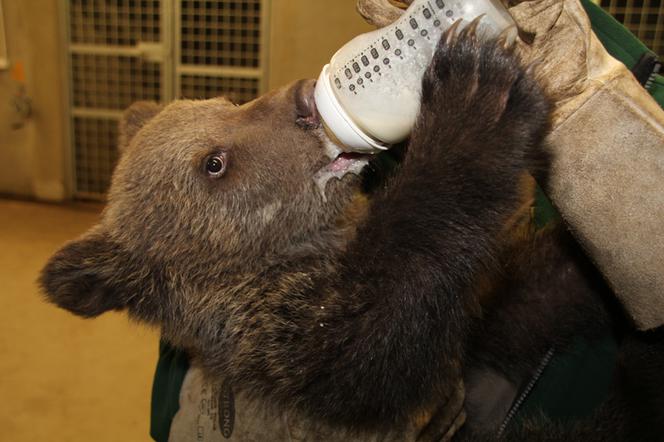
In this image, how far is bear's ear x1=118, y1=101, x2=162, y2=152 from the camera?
2.48 meters

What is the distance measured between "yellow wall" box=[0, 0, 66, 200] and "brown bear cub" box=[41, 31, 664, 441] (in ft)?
20.5

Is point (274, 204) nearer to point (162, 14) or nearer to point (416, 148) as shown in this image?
point (416, 148)

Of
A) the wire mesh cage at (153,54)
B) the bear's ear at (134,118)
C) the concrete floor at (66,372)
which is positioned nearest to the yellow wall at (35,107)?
the wire mesh cage at (153,54)

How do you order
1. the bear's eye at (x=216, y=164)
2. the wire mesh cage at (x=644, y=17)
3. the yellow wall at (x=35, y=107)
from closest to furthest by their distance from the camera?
the bear's eye at (x=216, y=164)
the wire mesh cage at (x=644, y=17)
the yellow wall at (x=35, y=107)

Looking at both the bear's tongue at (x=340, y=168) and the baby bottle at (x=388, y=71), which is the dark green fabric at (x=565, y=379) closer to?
the bear's tongue at (x=340, y=168)

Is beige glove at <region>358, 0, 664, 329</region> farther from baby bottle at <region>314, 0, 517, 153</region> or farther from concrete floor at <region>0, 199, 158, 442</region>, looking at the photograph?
concrete floor at <region>0, 199, 158, 442</region>

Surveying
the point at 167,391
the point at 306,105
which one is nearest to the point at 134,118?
the point at 306,105

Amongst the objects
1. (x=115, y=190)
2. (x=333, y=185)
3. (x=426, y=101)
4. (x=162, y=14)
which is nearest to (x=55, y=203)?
(x=162, y=14)

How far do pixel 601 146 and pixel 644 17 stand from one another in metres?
5.46

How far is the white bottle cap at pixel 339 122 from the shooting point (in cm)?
144

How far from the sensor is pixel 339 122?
145cm

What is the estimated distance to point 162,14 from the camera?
729 centimetres

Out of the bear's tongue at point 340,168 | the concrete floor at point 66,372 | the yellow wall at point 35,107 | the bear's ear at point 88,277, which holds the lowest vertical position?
the concrete floor at point 66,372

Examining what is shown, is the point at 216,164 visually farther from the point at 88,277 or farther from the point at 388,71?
the point at 388,71
